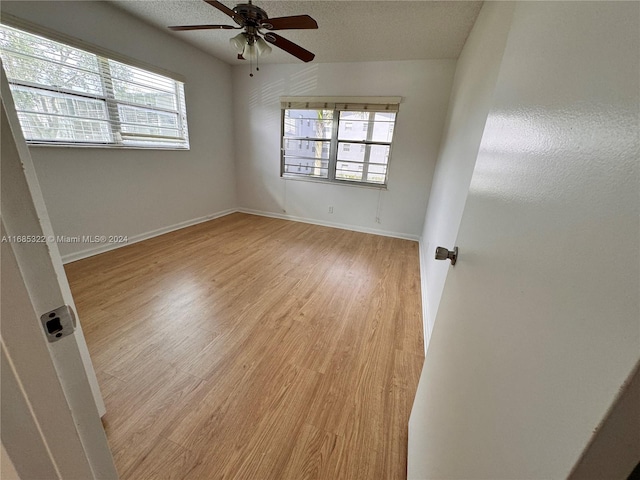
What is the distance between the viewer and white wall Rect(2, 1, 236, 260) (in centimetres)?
227

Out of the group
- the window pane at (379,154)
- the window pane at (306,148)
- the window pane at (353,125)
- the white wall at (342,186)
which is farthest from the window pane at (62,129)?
the window pane at (379,154)

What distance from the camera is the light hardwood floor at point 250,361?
1.06 metres

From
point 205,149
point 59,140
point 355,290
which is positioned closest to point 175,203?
point 205,149

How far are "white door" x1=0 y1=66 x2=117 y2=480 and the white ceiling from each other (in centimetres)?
269

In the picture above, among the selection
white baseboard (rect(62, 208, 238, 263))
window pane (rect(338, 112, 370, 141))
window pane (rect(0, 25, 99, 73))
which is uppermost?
window pane (rect(0, 25, 99, 73))

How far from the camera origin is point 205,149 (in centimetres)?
386

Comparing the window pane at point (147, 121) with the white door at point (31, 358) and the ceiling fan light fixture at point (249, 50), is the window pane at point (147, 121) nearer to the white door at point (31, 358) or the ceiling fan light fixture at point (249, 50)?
the ceiling fan light fixture at point (249, 50)

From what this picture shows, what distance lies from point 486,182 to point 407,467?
1.16 m

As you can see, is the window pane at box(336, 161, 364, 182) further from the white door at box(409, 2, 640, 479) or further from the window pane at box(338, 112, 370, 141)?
the white door at box(409, 2, 640, 479)

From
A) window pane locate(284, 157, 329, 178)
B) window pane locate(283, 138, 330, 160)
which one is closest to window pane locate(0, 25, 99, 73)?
window pane locate(283, 138, 330, 160)

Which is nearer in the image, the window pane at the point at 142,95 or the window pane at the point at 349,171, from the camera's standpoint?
the window pane at the point at 142,95

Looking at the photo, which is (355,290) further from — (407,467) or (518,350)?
(518,350)

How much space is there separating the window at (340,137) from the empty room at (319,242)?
0.03m

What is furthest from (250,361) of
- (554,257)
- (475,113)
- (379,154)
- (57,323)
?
(379,154)
